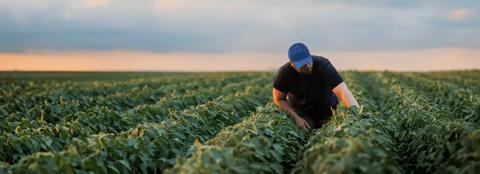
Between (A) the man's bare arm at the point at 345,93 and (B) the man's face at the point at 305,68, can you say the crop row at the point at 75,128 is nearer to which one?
(B) the man's face at the point at 305,68

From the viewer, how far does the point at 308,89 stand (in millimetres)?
9523

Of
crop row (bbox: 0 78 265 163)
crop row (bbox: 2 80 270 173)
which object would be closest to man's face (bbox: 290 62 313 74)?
crop row (bbox: 2 80 270 173)

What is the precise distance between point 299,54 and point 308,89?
43.3 inches

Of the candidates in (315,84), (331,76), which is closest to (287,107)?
(315,84)

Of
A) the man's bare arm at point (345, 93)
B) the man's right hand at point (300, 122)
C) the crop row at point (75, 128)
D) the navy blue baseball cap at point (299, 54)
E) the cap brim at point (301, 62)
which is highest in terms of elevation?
the navy blue baseball cap at point (299, 54)

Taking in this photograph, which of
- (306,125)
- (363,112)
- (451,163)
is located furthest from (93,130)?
(451,163)

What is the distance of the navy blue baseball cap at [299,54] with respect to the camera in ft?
27.9

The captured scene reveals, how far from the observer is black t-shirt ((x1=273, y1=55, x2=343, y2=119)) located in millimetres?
9141

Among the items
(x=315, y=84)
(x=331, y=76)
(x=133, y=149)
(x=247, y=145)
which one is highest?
(x=331, y=76)

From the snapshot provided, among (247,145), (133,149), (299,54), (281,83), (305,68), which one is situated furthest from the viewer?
(281,83)

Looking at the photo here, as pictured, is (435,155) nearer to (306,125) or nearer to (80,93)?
(306,125)

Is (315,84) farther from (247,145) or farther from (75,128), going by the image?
(75,128)

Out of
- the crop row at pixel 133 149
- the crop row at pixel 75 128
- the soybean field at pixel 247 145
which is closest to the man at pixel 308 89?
the soybean field at pixel 247 145

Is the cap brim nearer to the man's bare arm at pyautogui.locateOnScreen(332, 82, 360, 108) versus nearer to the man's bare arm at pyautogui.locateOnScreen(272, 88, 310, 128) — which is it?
the man's bare arm at pyautogui.locateOnScreen(332, 82, 360, 108)
